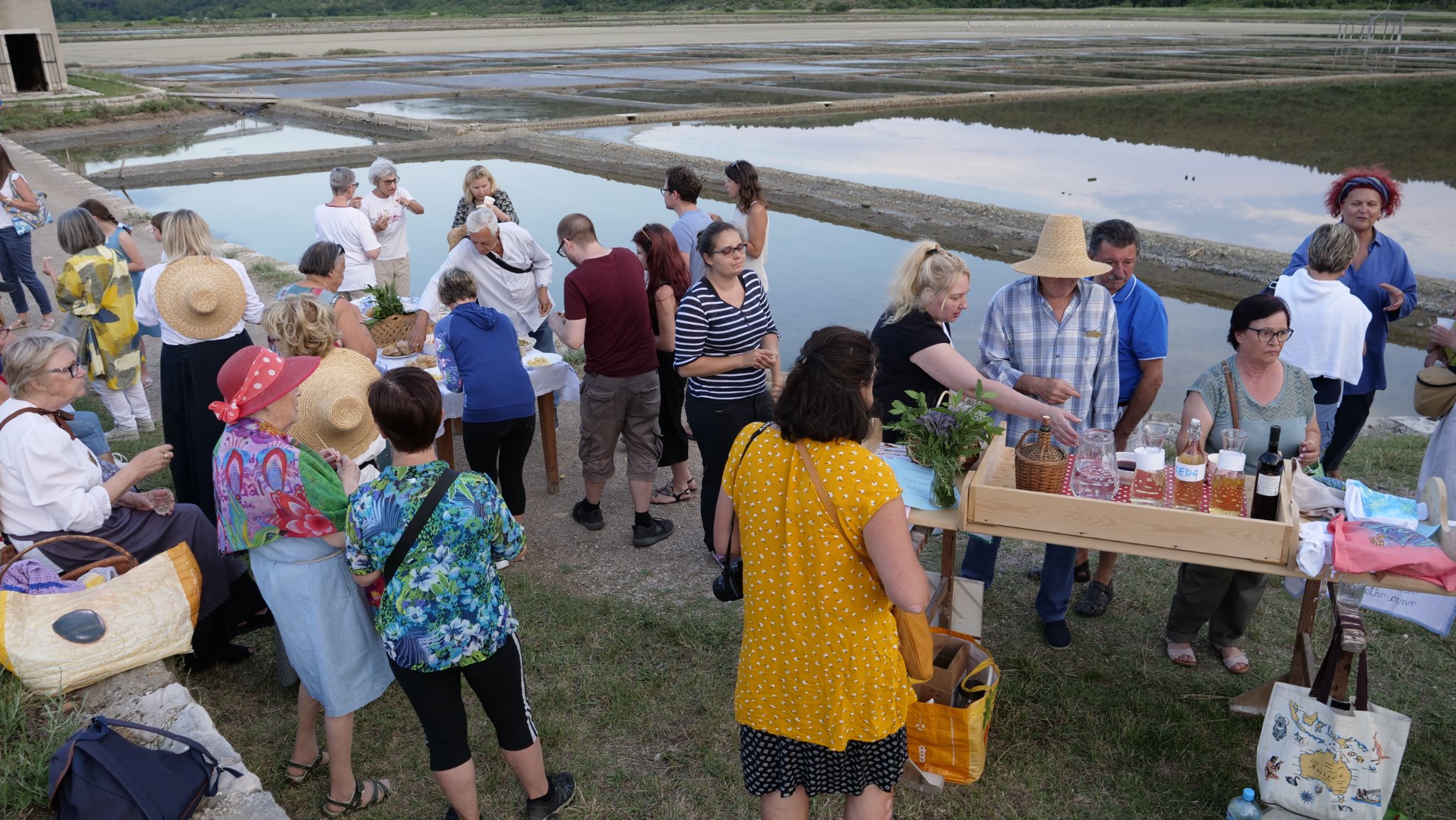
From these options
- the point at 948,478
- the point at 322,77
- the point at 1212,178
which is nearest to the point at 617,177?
the point at 1212,178

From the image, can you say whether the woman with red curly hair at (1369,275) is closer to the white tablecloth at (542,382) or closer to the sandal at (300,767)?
the white tablecloth at (542,382)

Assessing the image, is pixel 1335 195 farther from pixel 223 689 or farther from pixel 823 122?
pixel 823 122

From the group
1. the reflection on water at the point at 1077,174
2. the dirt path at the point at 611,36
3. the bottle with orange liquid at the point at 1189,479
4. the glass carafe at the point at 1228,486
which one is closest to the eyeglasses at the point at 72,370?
the bottle with orange liquid at the point at 1189,479

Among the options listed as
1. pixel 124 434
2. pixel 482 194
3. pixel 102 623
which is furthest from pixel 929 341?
pixel 124 434

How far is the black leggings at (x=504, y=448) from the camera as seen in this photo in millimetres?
5133

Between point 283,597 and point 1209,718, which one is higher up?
point 283,597

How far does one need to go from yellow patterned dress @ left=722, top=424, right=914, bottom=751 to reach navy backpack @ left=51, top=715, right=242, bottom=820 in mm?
1770

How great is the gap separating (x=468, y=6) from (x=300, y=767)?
382 feet

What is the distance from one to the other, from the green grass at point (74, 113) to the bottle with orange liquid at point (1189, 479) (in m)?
29.0

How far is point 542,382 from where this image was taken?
609 cm

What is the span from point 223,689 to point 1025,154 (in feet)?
64.7

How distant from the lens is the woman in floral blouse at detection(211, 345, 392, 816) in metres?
3.17

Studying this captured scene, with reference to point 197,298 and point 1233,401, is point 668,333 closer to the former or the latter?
point 197,298

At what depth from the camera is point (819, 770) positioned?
2768 millimetres
